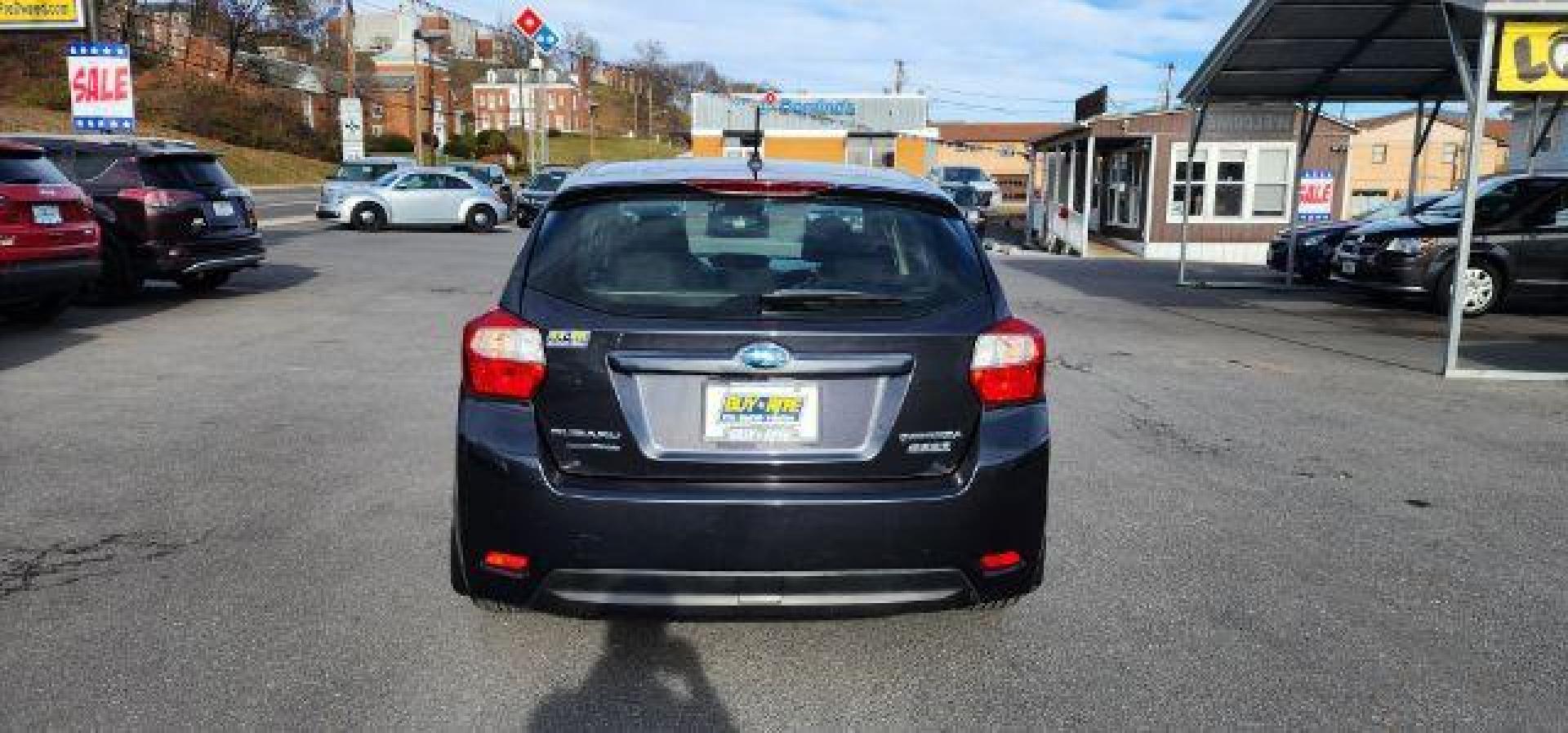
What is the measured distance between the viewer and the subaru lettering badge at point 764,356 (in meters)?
3.18

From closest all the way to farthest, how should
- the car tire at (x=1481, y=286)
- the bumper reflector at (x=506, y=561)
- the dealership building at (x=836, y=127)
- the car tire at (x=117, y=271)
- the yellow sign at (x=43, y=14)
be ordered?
the bumper reflector at (x=506, y=561)
the car tire at (x=117, y=271)
the car tire at (x=1481, y=286)
the yellow sign at (x=43, y=14)
the dealership building at (x=836, y=127)

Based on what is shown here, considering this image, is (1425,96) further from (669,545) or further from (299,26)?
(299,26)

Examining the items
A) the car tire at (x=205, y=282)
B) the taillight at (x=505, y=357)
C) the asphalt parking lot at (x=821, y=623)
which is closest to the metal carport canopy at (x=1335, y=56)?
the asphalt parking lot at (x=821, y=623)

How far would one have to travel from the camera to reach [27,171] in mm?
9531

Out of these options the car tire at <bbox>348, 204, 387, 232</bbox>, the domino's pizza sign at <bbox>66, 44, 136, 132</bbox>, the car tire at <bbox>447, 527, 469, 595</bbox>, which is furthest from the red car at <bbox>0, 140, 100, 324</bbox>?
the car tire at <bbox>348, 204, 387, 232</bbox>

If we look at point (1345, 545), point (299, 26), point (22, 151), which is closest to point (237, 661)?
point (1345, 545)

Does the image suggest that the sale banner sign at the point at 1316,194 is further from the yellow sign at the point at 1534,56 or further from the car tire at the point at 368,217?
the car tire at the point at 368,217

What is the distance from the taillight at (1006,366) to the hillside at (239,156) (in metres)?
47.1

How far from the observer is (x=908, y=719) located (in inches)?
129

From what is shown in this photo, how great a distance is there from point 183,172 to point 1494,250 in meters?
14.4

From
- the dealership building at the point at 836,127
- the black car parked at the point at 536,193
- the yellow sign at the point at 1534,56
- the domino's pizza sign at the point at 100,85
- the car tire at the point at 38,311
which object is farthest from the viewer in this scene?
the dealership building at the point at 836,127

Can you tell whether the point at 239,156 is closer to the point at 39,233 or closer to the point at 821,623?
the point at 39,233

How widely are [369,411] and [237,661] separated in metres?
3.73

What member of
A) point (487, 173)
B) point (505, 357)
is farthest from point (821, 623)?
point (487, 173)
